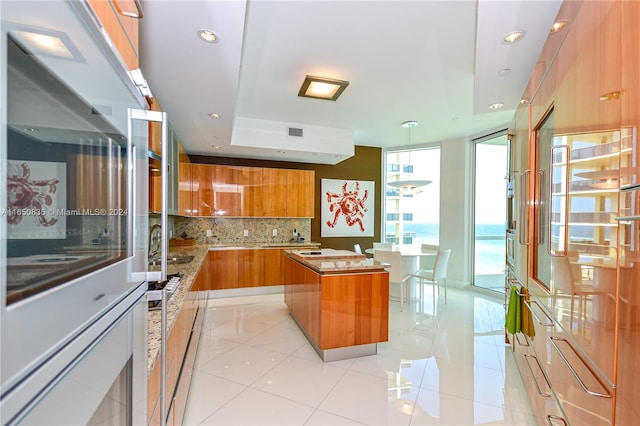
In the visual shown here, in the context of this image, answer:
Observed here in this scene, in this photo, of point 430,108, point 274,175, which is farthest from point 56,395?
point 274,175

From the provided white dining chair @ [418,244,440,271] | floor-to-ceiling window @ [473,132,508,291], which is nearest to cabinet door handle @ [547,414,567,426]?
white dining chair @ [418,244,440,271]

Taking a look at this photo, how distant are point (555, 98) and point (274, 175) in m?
4.59

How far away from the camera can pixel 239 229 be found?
5.89m

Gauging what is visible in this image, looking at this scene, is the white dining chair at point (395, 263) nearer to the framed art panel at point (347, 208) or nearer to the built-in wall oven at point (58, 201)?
the framed art panel at point (347, 208)

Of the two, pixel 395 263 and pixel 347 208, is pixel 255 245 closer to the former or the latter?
pixel 347 208

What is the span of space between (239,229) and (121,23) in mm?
5236

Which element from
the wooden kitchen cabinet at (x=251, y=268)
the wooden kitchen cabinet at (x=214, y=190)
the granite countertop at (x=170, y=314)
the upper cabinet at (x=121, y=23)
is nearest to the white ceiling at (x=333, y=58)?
the wooden kitchen cabinet at (x=214, y=190)

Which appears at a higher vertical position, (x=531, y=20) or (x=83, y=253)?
(x=531, y=20)

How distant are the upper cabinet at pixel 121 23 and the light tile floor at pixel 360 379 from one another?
2.25m

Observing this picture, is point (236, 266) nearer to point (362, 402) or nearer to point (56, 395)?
point (362, 402)

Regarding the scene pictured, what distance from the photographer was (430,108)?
4418mm

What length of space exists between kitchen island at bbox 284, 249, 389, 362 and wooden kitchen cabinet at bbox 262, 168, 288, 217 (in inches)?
105

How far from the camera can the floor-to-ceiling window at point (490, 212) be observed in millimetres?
5496

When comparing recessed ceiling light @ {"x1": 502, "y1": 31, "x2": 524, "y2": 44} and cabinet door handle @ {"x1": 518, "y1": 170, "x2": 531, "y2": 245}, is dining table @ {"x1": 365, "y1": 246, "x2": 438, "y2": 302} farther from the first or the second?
recessed ceiling light @ {"x1": 502, "y1": 31, "x2": 524, "y2": 44}
